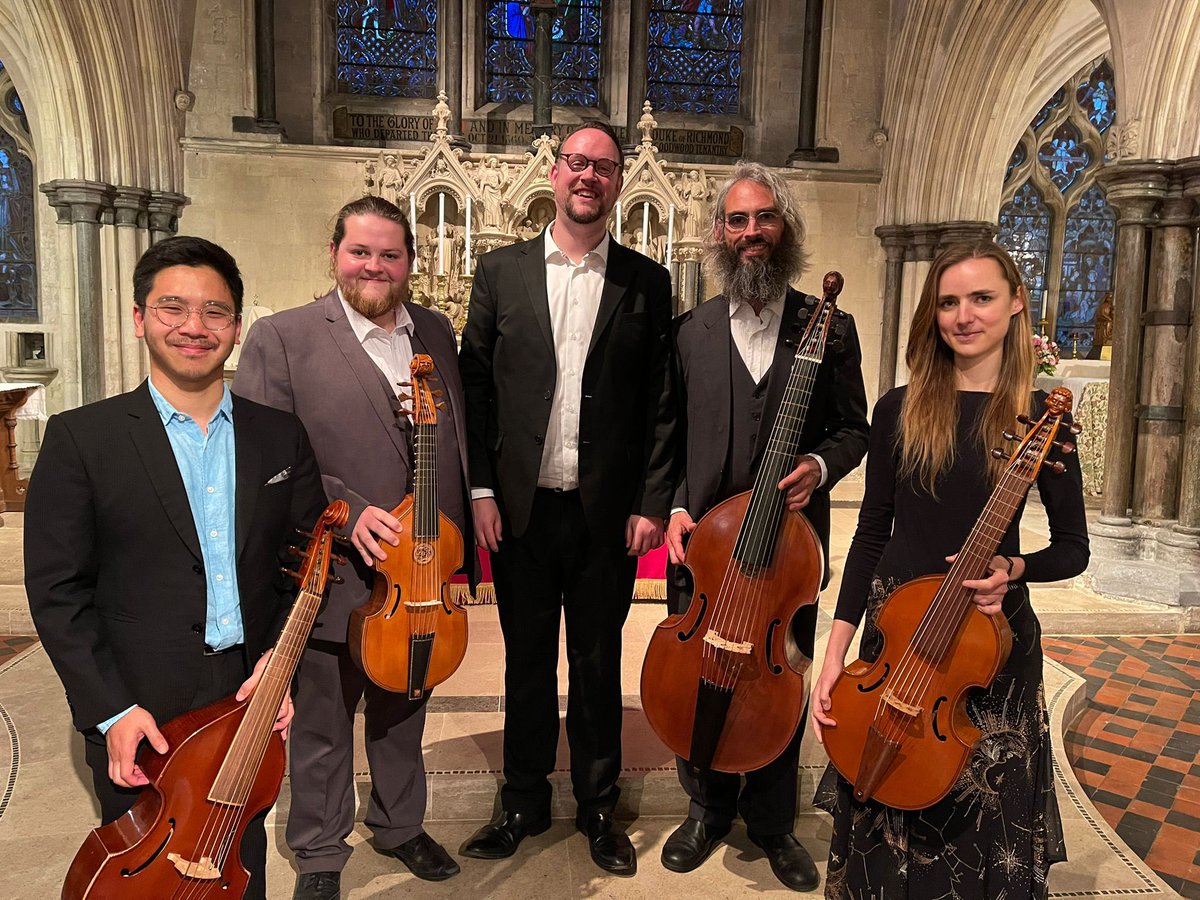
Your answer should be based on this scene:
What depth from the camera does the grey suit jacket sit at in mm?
2051

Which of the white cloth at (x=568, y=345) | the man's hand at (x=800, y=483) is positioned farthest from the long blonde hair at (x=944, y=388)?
the white cloth at (x=568, y=345)

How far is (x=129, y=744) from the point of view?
4.56ft

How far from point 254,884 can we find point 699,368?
61.2 inches

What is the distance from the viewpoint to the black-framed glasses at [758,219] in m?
2.12

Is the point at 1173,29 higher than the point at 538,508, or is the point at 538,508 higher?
the point at 1173,29

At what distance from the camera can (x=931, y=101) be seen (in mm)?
8336

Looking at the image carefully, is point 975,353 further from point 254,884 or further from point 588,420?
point 254,884

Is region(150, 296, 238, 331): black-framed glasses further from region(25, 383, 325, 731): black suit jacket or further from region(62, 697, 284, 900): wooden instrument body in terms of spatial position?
region(62, 697, 284, 900): wooden instrument body

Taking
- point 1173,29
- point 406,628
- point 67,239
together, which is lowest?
point 406,628

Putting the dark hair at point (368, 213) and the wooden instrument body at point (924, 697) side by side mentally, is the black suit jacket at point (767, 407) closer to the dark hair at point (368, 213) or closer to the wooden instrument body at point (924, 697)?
the wooden instrument body at point (924, 697)

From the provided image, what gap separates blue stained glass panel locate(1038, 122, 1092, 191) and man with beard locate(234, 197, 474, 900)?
1113 cm

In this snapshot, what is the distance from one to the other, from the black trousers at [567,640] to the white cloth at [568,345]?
79mm

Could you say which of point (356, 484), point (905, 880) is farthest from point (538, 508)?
point (905, 880)

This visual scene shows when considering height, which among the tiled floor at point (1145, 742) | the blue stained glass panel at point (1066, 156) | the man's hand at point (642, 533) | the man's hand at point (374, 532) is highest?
the blue stained glass panel at point (1066, 156)
